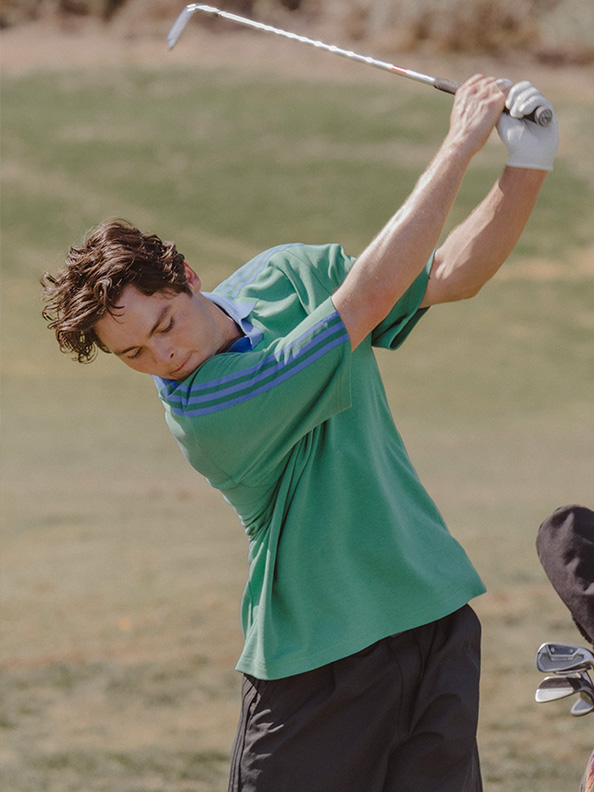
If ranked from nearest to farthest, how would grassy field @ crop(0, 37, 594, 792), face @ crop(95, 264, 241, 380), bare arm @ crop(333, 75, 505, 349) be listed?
1. bare arm @ crop(333, 75, 505, 349)
2. face @ crop(95, 264, 241, 380)
3. grassy field @ crop(0, 37, 594, 792)

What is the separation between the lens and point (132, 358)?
7.75 ft

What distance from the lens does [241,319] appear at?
2412mm

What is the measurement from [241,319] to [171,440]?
1073cm

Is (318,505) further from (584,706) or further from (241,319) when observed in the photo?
(584,706)

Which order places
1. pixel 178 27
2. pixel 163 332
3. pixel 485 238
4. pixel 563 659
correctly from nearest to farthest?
pixel 163 332, pixel 563 659, pixel 485 238, pixel 178 27

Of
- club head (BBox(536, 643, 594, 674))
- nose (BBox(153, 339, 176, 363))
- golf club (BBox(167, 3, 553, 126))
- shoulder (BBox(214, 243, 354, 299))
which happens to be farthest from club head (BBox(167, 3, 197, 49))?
club head (BBox(536, 643, 594, 674))

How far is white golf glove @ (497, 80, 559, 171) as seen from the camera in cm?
229

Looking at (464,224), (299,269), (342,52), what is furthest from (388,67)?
(299,269)

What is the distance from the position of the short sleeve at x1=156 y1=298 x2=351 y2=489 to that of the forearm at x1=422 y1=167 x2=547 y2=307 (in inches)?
16.3

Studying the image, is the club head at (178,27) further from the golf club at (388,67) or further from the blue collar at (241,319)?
the blue collar at (241,319)

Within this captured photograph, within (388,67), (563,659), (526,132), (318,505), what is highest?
(388,67)

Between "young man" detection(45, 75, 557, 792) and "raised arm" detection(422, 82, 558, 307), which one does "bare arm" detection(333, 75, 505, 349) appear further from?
"raised arm" detection(422, 82, 558, 307)

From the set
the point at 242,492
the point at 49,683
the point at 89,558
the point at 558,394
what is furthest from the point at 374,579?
the point at 558,394

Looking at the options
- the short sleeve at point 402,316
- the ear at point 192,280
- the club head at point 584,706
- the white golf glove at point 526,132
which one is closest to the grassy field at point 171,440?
the club head at point 584,706
